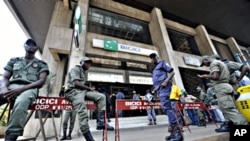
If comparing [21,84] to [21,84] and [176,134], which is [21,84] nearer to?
[21,84]

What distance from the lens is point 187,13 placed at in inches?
461

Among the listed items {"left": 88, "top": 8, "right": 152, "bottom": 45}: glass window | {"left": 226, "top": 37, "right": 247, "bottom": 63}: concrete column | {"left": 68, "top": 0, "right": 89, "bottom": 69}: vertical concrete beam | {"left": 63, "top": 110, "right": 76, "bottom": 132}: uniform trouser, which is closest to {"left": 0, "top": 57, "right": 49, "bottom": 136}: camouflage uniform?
{"left": 63, "top": 110, "right": 76, "bottom": 132}: uniform trouser

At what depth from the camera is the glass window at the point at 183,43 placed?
1238cm

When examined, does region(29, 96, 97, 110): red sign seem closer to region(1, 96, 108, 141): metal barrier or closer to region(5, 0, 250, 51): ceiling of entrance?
region(1, 96, 108, 141): metal barrier

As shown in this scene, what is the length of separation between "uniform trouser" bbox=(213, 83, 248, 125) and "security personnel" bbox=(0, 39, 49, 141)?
2902 millimetres

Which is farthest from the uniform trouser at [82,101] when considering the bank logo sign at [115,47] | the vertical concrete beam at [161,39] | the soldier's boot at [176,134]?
the vertical concrete beam at [161,39]

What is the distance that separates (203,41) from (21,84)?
13368 millimetres

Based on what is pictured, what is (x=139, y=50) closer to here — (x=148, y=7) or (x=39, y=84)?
(x=148, y=7)

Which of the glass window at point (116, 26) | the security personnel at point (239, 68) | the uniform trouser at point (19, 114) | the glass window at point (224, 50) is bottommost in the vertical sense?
the uniform trouser at point (19, 114)

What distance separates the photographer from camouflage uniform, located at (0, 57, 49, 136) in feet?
4.34

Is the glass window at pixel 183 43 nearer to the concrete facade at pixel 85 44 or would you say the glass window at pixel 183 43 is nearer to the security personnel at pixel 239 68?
the concrete facade at pixel 85 44

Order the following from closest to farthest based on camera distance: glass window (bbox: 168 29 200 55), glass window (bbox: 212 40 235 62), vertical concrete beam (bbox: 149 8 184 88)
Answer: vertical concrete beam (bbox: 149 8 184 88) < glass window (bbox: 168 29 200 55) < glass window (bbox: 212 40 235 62)

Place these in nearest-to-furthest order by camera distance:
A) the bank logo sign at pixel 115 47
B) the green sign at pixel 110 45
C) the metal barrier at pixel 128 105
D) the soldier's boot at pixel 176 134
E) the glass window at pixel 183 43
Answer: the soldier's boot at pixel 176 134
the metal barrier at pixel 128 105
the bank logo sign at pixel 115 47
the green sign at pixel 110 45
the glass window at pixel 183 43

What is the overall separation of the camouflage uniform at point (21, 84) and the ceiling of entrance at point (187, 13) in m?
8.64
